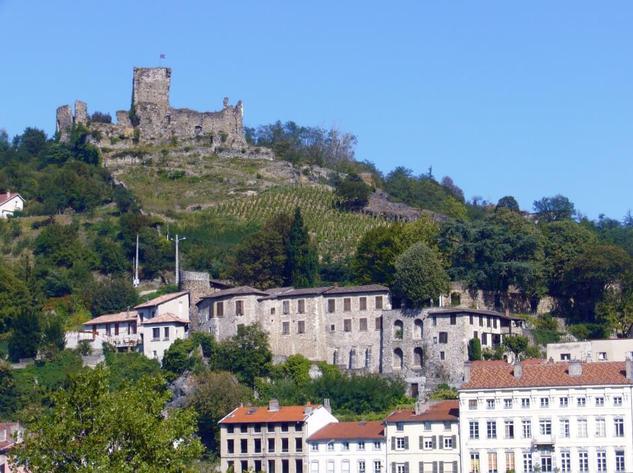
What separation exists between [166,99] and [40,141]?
11189mm

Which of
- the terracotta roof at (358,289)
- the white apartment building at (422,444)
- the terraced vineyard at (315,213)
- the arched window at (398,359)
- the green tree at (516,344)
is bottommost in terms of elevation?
the white apartment building at (422,444)

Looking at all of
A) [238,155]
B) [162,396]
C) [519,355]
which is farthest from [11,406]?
[238,155]

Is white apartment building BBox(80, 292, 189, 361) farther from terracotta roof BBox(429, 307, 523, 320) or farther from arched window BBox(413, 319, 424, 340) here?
Answer: terracotta roof BBox(429, 307, 523, 320)

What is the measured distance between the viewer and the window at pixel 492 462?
77.9 meters

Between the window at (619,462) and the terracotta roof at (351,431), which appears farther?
the terracotta roof at (351,431)

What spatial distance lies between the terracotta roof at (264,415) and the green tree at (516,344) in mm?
12926

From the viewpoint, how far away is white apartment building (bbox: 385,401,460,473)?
7875 cm

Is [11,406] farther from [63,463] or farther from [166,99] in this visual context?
[166,99]

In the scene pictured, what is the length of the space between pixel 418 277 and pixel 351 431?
1281 cm

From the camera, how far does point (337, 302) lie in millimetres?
92188

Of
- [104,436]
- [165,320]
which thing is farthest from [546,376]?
Answer: [104,436]

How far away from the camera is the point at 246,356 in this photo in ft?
290

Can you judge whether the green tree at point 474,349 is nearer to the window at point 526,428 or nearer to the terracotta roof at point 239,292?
the window at point 526,428

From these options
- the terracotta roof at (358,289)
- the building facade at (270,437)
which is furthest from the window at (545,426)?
the terracotta roof at (358,289)
